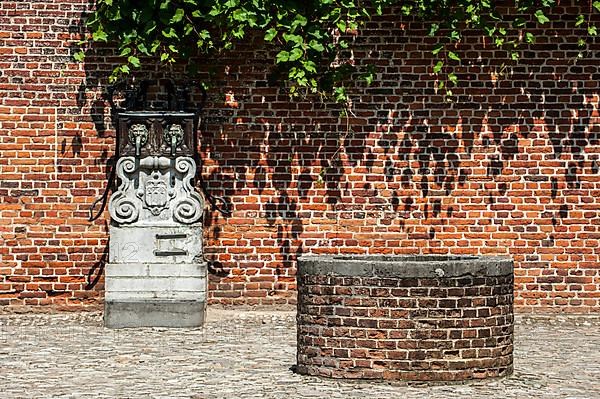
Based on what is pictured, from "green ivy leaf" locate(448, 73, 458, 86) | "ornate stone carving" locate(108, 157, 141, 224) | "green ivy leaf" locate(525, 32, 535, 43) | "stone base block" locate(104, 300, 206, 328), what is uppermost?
"green ivy leaf" locate(525, 32, 535, 43)

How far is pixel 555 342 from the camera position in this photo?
10664 millimetres

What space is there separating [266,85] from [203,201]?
176cm

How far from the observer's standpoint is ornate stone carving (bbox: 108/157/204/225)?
11602mm

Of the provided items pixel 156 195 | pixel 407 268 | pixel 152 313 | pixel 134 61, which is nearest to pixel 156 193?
pixel 156 195

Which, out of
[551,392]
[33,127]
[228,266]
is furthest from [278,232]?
[551,392]

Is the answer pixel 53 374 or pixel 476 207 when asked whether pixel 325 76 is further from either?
pixel 53 374

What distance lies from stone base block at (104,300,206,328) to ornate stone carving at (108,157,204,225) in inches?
31.2

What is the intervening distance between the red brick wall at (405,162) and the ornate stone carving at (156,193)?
1109 millimetres

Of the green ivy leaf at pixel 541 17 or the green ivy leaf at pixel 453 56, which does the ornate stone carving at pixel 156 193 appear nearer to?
the green ivy leaf at pixel 453 56

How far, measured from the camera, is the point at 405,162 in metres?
12.9

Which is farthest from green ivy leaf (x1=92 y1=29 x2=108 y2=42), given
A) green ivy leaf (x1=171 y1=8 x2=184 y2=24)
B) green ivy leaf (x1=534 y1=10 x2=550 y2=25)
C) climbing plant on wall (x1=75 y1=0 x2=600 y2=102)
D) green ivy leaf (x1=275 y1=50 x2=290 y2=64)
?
green ivy leaf (x1=534 y1=10 x2=550 y2=25)

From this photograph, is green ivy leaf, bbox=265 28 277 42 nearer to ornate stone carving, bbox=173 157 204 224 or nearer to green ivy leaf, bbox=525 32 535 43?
ornate stone carving, bbox=173 157 204 224

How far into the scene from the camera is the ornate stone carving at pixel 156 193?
38.1ft

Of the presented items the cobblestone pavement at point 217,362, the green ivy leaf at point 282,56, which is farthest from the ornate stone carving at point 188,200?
the green ivy leaf at point 282,56
